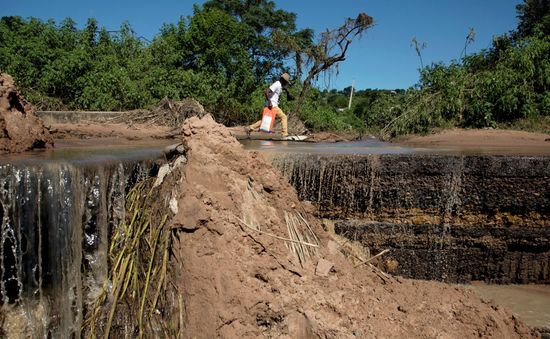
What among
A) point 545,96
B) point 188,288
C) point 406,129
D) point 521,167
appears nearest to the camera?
point 188,288

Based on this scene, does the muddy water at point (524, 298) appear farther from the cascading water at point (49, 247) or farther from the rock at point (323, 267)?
the cascading water at point (49, 247)

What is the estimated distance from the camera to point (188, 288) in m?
3.26

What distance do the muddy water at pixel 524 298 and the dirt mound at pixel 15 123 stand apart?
4833 millimetres

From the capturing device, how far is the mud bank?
17.4 ft

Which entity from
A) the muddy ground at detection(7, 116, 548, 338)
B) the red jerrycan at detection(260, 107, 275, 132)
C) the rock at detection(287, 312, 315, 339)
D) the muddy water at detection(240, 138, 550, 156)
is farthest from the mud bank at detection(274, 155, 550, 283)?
the red jerrycan at detection(260, 107, 275, 132)

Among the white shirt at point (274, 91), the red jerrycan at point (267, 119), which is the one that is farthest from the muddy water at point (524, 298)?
the white shirt at point (274, 91)

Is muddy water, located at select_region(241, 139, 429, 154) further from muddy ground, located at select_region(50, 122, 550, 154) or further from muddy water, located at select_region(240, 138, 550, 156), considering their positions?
muddy ground, located at select_region(50, 122, 550, 154)

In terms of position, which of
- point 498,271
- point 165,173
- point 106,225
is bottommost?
point 498,271

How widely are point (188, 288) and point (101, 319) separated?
80cm

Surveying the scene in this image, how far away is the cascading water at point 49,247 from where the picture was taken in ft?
12.0

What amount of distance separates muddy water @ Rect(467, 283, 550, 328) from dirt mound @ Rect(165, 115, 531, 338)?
63cm

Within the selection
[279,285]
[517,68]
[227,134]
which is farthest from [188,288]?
[517,68]

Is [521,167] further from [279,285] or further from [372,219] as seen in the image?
[279,285]

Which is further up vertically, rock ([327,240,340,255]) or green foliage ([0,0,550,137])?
green foliage ([0,0,550,137])
